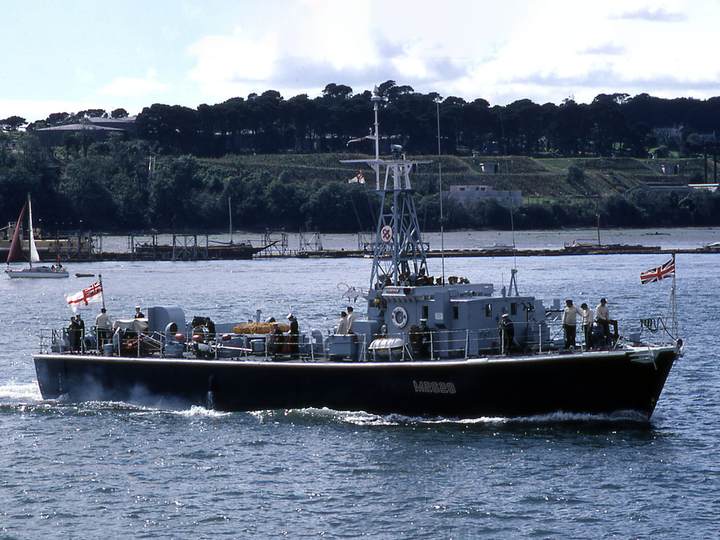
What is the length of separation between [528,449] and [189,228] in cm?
17000

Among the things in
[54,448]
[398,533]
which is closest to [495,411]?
[398,533]

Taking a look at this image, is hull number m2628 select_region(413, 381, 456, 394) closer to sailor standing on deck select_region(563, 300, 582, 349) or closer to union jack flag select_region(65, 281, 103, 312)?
sailor standing on deck select_region(563, 300, 582, 349)

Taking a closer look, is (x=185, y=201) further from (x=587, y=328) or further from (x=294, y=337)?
(x=587, y=328)

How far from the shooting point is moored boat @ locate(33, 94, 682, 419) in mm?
29594

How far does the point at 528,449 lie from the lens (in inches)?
→ 1116

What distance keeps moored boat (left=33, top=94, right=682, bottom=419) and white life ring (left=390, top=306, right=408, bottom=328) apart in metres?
0.03

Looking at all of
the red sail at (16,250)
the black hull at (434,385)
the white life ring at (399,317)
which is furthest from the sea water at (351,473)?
the red sail at (16,250)

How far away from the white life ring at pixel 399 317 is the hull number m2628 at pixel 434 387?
2135 mm

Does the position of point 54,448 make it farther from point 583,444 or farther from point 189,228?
point 189,228

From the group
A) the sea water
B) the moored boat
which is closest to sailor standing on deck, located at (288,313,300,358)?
the moored boat

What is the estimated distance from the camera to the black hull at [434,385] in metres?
29.4

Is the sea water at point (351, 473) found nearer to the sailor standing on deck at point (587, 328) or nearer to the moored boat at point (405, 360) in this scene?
the moored boat at point (405, 360)

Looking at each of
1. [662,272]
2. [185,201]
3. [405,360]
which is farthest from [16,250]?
[662,272]

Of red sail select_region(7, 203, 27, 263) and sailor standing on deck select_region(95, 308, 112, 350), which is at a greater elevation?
red sail select_region(7, 203, 27, 263)
